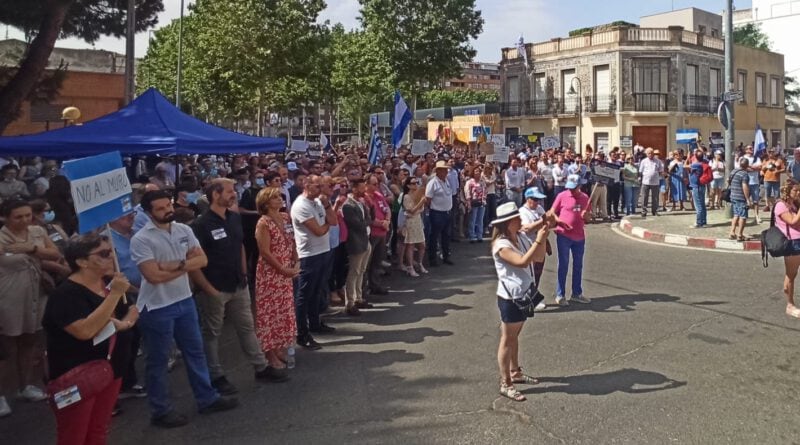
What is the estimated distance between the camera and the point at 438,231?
38.0 ft

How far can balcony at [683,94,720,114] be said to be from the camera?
38.4 m

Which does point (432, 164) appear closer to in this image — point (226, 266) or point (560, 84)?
point (226, 266)

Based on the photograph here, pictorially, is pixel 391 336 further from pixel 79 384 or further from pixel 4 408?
pixel 79 384

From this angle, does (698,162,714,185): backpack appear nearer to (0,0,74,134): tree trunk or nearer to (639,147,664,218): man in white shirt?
(639,147,664,218): man in white shirt

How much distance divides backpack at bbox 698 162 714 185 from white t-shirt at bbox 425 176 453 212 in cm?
776

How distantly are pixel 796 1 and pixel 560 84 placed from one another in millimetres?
30527

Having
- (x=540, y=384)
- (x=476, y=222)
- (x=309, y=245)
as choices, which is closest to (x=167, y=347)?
(x=309, y=245)

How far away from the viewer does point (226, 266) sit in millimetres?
5625

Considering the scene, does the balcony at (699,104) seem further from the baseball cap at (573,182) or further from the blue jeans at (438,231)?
the baseball cap at (573,182)

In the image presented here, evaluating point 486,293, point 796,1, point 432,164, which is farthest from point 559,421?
point 796,1

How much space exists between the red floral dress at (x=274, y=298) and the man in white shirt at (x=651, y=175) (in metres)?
13.4

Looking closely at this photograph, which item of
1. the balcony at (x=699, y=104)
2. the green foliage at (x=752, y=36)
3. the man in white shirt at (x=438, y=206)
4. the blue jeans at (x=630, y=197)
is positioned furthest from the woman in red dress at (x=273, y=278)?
the green foliage at (x=752, y=36)

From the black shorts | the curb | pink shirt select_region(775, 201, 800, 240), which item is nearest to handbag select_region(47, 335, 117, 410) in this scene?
the black shorts

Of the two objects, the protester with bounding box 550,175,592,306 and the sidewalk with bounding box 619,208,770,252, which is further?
the sidewalk with bounding box 619,208,770,252
